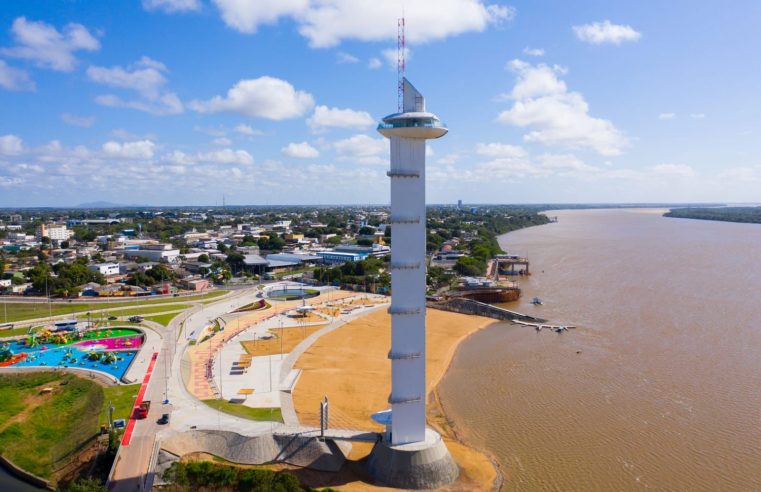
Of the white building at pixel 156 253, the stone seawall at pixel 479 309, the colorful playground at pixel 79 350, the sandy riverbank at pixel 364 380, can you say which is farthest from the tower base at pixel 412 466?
the white building at pixel 156 253

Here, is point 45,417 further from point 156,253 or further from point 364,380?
point 156,253

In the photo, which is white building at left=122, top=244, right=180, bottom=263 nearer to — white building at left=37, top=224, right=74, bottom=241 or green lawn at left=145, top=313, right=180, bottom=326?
green lawn at left=145, top=313, right=180, bottom=326

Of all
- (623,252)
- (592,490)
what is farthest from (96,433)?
(623,252)

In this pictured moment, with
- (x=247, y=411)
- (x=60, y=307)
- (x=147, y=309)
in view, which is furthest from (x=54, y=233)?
(x=247, y=411)

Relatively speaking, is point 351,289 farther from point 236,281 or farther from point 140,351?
point 140,351

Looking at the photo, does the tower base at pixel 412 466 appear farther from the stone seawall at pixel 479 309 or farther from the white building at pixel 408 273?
the stone seawall at pixel 479 309

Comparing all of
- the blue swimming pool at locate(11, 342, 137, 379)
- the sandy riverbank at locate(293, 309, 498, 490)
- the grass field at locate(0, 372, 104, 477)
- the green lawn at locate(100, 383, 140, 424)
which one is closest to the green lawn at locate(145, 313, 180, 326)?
the blue swimming pool at locate(11, 342, 137, 379)
